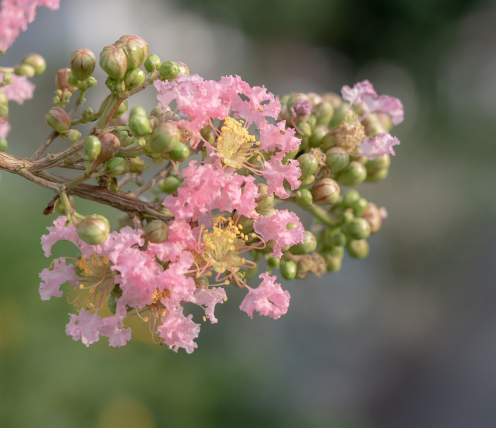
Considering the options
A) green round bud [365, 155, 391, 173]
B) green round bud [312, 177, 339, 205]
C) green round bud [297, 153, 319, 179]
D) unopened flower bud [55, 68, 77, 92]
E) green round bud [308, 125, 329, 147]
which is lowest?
unopened flower bud [55, 68, 77, 92]

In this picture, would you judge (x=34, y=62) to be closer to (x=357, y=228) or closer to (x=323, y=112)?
(x=323, y=112)

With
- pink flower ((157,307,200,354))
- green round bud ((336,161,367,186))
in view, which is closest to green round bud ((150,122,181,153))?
pink flower ((157,307,200,354))

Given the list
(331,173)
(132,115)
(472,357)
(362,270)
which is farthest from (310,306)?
(132,115)

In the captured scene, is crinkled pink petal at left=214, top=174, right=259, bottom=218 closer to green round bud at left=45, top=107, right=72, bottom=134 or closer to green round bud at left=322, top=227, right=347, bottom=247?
green round bud at left=45, top=107, right=72, bottom=134

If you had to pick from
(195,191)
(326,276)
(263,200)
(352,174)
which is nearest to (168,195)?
(195,191)

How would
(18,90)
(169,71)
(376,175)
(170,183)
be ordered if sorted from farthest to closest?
(376,175) < (18,90) < (170,183) < (169,71)

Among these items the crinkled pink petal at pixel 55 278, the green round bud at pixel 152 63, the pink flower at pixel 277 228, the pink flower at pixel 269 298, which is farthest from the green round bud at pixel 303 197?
the crinkled pink petal at pixel 55 278

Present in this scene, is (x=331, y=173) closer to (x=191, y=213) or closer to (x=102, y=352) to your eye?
(x=191, y=213)

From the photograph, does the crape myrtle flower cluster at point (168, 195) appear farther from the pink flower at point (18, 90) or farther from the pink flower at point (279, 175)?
the pink flower at point (18, 90)
